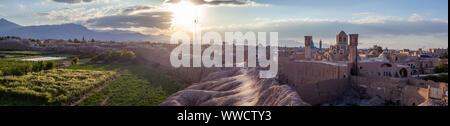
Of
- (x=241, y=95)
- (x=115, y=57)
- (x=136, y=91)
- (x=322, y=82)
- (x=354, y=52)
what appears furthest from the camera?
(x=115, y=57)

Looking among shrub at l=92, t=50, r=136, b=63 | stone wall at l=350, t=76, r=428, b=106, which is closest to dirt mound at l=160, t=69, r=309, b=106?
stone wall at l=350, t=76, r=428, b=106

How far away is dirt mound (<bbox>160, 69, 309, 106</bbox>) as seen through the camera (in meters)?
12.9

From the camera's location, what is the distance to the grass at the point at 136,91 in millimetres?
20469

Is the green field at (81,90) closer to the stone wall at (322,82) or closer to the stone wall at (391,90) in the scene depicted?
the stone wall at (322,82)

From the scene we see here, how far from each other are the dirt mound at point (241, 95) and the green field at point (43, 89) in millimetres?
8386

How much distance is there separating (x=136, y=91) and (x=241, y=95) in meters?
12.2

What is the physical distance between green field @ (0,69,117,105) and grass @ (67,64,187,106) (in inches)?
47.1

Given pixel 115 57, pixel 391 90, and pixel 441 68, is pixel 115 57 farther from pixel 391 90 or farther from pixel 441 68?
pixel 441 68

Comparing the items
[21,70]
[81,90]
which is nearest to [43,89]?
[81,90]

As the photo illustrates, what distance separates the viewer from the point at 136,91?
2442 cm

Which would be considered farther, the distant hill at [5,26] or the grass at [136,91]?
the distant hill at [5,26]

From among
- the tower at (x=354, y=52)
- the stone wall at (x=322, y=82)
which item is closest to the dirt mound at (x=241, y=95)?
the stone wall at (x=322, y=82)
